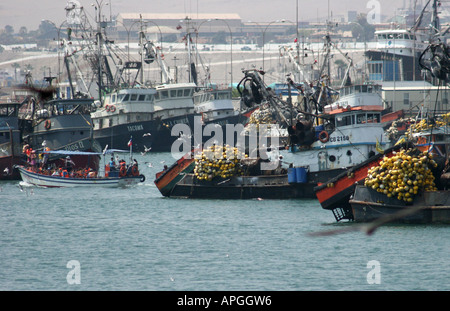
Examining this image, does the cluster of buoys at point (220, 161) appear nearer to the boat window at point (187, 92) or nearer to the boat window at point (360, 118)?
the boat window at point (360, 118)

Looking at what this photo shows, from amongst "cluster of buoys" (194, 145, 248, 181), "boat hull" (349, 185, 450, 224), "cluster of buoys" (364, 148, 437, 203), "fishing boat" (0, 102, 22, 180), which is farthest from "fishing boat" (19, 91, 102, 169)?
"cluster of buoys" (364, 148, 437, 203)

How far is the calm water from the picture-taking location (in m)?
29.7

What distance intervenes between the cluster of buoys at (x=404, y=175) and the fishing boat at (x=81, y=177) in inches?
1009

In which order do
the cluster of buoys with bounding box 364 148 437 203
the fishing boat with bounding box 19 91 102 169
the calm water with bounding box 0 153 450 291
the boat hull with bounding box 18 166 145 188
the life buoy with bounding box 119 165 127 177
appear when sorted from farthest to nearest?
the fishing boat with bounding box 19 91 102 169 < the life buoy with bounding box 119 165 127 177 < the boat hull with bounding box 18 166 145 188 < the cluster of buoys with bounding box 364 148 437 203 < the calm water with bounding box 0 153 450 291

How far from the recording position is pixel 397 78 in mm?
117500

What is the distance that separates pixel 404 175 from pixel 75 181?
29890mm

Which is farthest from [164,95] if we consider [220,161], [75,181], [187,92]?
[220,161]

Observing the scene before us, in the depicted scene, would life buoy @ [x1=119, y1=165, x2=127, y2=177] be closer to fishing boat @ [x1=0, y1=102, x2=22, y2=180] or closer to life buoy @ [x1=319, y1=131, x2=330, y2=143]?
fishing boat @ [x1=0, y1=102, x2=22, y2=180]

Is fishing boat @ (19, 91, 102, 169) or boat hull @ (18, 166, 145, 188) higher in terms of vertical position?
fishing boat @ (19, 91, 102, 169)

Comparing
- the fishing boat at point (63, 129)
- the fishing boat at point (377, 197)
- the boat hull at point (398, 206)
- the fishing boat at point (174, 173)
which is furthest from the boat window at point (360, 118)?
the fishing boat at point (63, 129)

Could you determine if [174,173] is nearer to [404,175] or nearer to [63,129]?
[404,175]

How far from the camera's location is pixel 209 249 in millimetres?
35375

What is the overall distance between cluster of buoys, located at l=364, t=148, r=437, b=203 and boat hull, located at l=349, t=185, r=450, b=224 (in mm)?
331

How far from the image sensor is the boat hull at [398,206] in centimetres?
3559
